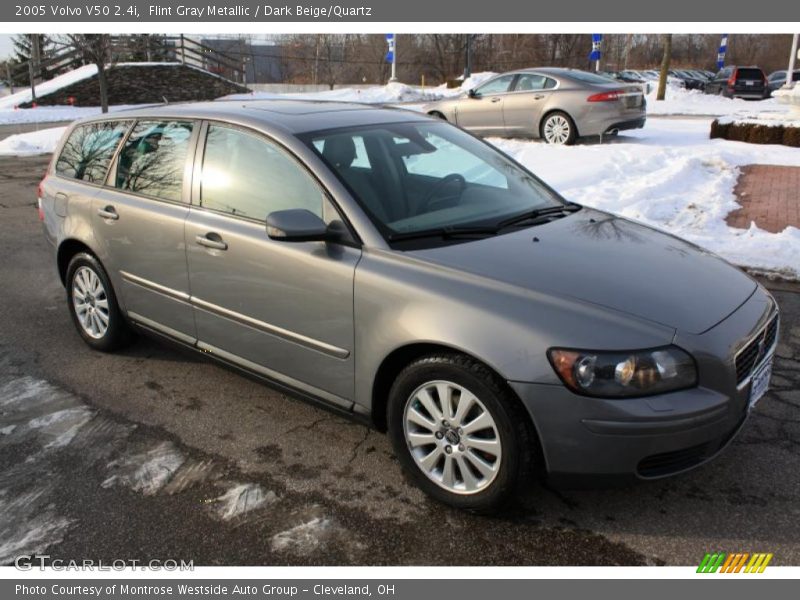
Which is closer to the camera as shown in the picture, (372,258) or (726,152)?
(372,258)

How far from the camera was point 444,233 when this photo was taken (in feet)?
10.9

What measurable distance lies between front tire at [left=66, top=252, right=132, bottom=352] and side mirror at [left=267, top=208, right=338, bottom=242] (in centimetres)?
182

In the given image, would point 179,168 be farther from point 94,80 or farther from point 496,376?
point 94,80

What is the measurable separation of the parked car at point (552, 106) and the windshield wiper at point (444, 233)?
1005cm

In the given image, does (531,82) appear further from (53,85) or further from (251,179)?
(53,85)

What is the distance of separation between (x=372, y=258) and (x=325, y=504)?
110 cm

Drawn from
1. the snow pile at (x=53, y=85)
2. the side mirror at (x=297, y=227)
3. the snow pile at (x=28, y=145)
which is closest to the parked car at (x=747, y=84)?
the snow pile at (x=28, y=145)

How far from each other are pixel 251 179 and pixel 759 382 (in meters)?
2.63

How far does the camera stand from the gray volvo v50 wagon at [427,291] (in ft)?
8.75

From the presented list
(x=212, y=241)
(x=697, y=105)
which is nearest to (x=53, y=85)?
(x=697, y=105)

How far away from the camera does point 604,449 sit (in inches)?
104

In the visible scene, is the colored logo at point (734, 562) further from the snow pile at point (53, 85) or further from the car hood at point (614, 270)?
the snow pile at point (53, 85)

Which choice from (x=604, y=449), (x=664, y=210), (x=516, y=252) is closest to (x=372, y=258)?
(x=516, y=252)

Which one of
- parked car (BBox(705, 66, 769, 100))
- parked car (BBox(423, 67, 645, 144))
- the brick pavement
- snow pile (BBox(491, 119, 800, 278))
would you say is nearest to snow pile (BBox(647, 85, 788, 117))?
parked car (BBox(705, 66, 769, 100))
